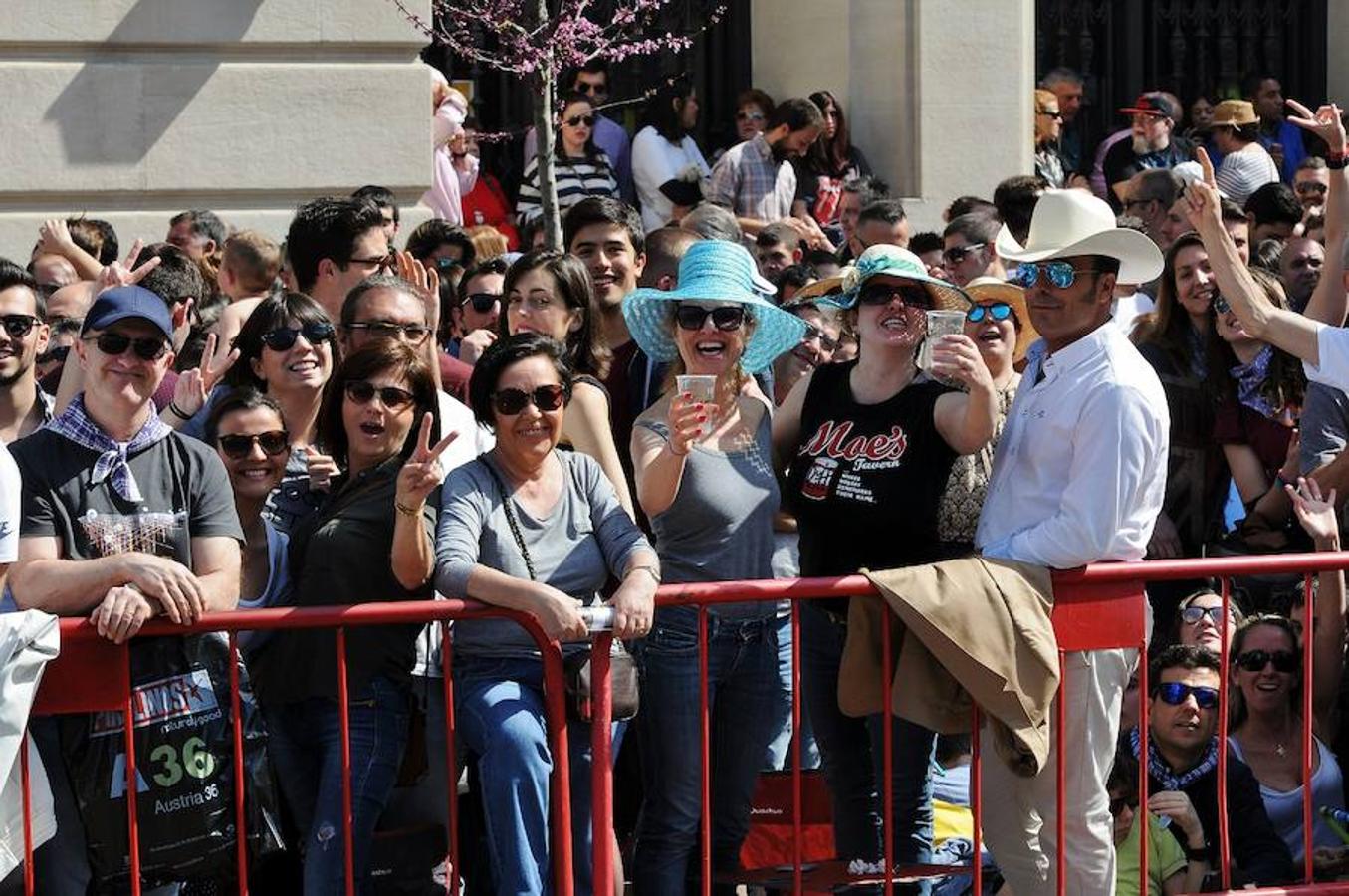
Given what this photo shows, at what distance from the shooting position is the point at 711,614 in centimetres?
649

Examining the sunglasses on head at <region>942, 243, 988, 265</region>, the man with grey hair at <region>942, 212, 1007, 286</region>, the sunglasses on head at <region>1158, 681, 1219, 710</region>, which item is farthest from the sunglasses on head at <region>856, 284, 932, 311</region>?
the sunglasses on head at <region>942, 243, 988, 265</region>

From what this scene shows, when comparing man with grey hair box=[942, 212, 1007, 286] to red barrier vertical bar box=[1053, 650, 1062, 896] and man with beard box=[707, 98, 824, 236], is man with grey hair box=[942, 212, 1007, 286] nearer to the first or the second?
man with beard box=[707, 98, 824, 236]

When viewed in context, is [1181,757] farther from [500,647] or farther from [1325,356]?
[500,647]

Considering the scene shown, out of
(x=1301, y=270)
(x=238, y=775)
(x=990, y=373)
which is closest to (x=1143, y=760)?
(x=990, y=373)

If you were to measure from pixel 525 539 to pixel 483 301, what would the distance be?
259 cm

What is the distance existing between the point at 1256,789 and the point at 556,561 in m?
2.38

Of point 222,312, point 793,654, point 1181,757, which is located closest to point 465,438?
point 793,654

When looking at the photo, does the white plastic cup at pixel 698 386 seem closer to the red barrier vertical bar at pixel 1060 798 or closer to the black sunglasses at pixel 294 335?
the red barrier vertical bar at pixel 1060 798

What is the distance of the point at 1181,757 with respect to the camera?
24.5 ft

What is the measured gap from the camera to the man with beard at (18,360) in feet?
23.3

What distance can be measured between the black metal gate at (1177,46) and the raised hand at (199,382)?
31.2 ft

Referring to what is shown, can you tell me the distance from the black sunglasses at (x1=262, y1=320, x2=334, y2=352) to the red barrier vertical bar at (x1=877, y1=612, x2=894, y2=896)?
6.38 feet

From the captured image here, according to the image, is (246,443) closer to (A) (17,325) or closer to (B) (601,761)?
(A) (17,325)

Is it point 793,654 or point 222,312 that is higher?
point 222,312
